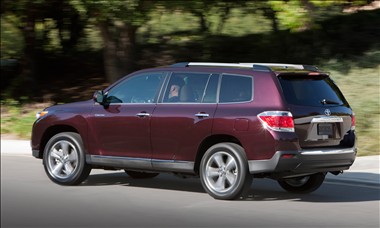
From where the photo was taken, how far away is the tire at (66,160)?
10867 mm

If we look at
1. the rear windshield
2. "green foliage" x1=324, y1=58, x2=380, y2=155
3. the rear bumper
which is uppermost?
the rear windshield

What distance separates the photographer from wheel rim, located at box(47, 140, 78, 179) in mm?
10992

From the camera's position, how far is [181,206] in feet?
30.5

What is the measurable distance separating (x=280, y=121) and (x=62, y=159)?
3528 mm

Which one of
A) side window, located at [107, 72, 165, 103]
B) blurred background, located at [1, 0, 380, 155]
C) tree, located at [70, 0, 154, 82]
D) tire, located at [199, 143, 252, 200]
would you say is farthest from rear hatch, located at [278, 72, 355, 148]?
tree, located at [70, 0, 154, 82]

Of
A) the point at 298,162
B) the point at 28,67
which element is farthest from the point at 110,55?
the point at 298,162

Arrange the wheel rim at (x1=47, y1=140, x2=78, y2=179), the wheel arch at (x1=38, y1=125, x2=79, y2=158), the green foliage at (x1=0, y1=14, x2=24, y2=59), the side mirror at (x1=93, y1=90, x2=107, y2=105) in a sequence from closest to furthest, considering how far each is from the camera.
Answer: the side mirror at (x1=93, y1=90, x2=107, y2=105), the wheel rim at (x1=47, y1=140, x2=78, y2=179), the wheel arch at (x1=38, y1=125, x2=79, y2=158), the green foliage at (x1=0, y1=14, x2=24, y2=59)

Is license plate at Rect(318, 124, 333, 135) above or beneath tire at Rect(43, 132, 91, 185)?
above

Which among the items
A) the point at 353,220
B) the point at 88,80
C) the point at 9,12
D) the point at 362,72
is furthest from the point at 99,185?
the point at 88,80

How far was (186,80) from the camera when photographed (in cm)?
1018

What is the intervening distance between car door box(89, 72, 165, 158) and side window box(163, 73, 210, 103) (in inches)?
8.2

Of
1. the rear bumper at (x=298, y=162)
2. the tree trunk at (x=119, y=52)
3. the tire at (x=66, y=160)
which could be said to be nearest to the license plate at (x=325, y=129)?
the rear bumper at (x=298, y=162)

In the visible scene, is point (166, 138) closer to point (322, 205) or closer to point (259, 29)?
point (322, 205)

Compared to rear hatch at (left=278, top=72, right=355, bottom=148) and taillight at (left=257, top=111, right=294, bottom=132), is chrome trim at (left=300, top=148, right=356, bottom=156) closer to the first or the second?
rear hatch at (left=278, top=72, right=355, bottom=148)
